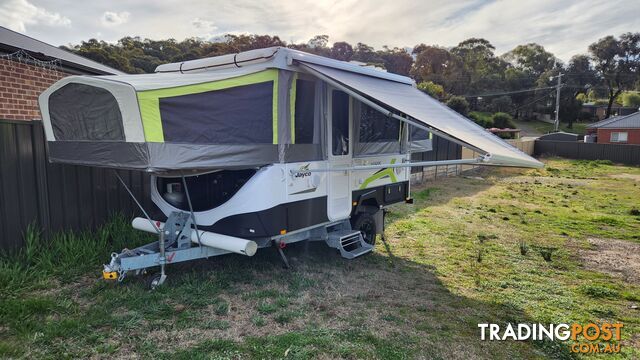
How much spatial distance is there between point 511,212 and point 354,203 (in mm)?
5490

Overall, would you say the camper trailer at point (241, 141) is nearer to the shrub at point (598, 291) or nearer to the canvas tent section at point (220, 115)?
the canvas tent section at point (220, 115)

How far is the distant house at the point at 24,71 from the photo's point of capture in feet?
20.0

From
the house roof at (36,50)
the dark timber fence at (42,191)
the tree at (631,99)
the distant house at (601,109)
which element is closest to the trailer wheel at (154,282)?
the dark timber fence at (42,191)

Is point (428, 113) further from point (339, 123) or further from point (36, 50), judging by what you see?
point (36, 50)

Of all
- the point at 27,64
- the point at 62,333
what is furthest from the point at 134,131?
the point at 27,64

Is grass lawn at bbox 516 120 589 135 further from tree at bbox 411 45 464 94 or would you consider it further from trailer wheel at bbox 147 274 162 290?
trailer wheel at bbox 147 274 162 290

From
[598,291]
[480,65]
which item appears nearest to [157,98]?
[598,291]

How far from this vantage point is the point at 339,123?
5367mm

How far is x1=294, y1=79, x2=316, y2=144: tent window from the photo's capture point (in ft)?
15.6

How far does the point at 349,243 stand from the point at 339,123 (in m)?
1.62

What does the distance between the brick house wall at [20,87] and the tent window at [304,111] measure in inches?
165

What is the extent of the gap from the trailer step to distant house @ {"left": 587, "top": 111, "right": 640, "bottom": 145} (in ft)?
109

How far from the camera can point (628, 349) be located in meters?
3.60

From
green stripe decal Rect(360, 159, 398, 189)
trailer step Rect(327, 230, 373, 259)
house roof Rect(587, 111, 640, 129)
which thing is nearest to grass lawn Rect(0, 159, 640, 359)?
trailer step Rect(327, 230, 373, 259)
